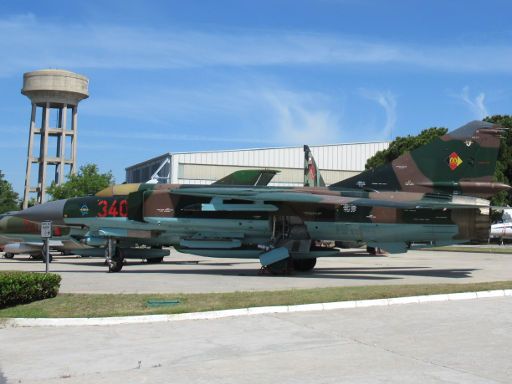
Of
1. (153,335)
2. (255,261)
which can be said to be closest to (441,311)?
(153,335)

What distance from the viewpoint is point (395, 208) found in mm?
17469

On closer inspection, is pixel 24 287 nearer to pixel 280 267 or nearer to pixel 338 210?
pixel 280 267

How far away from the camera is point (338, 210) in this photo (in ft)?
59.5

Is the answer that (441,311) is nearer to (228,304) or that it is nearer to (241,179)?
(228,304)

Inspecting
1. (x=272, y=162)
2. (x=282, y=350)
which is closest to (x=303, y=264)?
(x=282, y=350)

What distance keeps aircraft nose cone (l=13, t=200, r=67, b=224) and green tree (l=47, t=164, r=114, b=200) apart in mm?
33729

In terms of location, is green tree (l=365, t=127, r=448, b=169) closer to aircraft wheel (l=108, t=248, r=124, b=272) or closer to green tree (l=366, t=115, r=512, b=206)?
green tree (l=366, t=115, r=512, b=206)

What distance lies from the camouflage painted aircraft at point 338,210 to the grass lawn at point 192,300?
5363mm

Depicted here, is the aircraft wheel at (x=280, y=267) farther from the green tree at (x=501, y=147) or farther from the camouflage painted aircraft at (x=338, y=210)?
the green tree at (x=501, y=147)

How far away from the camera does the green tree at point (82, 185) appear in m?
57.0

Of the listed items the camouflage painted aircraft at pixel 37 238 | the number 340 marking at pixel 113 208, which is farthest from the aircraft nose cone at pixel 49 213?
the number 340 marking at pixel 113 208

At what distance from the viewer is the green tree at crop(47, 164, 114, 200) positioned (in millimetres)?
56969

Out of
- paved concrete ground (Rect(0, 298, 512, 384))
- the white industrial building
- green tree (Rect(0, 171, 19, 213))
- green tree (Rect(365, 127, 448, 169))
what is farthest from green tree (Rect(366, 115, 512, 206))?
green tree (Rect(0, 171, 19, 213))

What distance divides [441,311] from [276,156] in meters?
55.8
